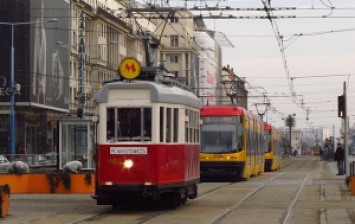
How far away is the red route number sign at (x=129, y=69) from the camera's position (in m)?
22.1

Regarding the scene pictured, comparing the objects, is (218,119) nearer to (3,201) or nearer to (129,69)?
(129,69)

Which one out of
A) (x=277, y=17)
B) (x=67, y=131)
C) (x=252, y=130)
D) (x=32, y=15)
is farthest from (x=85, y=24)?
(x=277, y=17)

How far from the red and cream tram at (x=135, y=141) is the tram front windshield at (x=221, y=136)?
16782 millimetres

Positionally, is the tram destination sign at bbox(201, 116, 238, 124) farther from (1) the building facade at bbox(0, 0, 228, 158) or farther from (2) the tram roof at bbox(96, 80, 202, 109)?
(1) the building facade at bbox(0, 0, 228, 158)

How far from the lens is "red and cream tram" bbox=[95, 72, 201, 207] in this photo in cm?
2103

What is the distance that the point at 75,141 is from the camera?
1259 inches

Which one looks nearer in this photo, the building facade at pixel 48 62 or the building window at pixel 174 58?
the building facade at pixel 48 62

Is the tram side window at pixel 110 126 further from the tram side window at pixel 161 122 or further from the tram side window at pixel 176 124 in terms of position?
the tram side window at pixel 176 124

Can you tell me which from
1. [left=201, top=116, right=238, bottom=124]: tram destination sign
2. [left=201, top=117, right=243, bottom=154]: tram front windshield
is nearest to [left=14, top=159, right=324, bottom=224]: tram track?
[left=201, top=117, right=243, bottom=154]: tram front windshield

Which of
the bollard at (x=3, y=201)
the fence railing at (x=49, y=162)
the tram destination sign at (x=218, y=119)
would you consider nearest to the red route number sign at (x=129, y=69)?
the bollard at (x=3, y=201)

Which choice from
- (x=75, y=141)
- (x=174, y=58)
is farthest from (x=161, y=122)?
(x=174, y=58)

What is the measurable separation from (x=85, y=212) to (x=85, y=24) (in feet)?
245

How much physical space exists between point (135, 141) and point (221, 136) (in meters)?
17.8

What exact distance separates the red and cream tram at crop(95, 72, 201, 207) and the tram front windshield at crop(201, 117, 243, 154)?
16.8 meters
